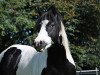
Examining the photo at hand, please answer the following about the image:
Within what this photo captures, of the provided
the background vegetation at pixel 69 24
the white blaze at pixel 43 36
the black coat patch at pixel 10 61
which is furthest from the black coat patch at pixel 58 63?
the background vegetation at pixel 69 24

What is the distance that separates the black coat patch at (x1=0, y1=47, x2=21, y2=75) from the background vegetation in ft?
15.3

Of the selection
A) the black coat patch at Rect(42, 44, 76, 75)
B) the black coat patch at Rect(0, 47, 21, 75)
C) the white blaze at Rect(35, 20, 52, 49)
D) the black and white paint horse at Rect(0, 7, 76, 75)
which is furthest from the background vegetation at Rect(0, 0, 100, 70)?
the white blaze at Rect(35, 20, 52, 49)

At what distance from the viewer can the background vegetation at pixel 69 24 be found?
1209cm

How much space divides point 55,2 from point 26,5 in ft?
3.66

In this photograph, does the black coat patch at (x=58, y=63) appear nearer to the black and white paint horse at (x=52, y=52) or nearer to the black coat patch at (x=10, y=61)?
the black and white paint horse at (x=52, y=52)

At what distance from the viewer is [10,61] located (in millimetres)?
6539

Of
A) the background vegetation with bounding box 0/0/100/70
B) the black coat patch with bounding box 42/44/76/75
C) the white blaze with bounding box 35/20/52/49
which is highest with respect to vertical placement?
the white blaze with bounding box 35/20/52/49

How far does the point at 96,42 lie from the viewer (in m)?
14.3

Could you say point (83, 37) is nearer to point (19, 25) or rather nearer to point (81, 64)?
point (81, 64)

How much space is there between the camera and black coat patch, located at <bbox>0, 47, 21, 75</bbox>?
252 inches

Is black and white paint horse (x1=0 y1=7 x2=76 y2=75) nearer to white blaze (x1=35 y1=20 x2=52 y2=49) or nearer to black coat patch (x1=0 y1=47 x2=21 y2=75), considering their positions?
white blaze (x1=35 y1=20 x2=52 y2=49)

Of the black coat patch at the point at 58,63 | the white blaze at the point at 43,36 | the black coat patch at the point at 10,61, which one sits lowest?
the black coat patch at the point at 10,61

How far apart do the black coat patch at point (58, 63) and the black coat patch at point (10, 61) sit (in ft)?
2.81

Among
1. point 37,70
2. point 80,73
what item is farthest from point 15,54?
point 80,73
